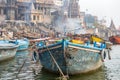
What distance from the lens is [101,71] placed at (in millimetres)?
24891

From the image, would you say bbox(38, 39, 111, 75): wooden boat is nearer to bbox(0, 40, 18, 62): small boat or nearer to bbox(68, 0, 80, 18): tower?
bbox(0, 40, 18, 62): small boat

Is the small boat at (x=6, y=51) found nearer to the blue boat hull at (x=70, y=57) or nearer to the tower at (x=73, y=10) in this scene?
the blue boat hull at (x=70, y=57)

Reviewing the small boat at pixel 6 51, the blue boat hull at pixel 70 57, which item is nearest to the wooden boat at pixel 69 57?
the blue boat hull at pixel 70 57

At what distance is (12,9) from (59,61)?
54807mm

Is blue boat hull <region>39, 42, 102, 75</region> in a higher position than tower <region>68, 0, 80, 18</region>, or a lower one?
lower

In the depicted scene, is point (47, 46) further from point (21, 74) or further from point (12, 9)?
point (12, 9)

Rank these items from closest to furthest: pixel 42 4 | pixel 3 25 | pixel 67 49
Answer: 1. pixel 67 49
2. pixel 3 25
3. pixel 42 4

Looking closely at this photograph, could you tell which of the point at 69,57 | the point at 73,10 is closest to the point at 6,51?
the point at 69,57

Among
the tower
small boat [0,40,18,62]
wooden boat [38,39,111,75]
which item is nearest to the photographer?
wooden boat [38,39,111,75]

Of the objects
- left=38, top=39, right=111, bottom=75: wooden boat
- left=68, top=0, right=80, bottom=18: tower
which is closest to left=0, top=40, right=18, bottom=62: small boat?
left=38, top=39, right=111, bottom=75: wooden boat

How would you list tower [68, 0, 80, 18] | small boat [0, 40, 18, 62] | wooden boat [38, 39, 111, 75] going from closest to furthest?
wooden boat [38, 39, 111, 75] → small boat [0, 40, 18, 62] → tower [68, 0, 80, 18]

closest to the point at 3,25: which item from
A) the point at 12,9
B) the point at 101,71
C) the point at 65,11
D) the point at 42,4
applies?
the point at 12,9

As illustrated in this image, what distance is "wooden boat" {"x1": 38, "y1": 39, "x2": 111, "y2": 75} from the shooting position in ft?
69.2

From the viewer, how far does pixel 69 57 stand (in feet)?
69.6
